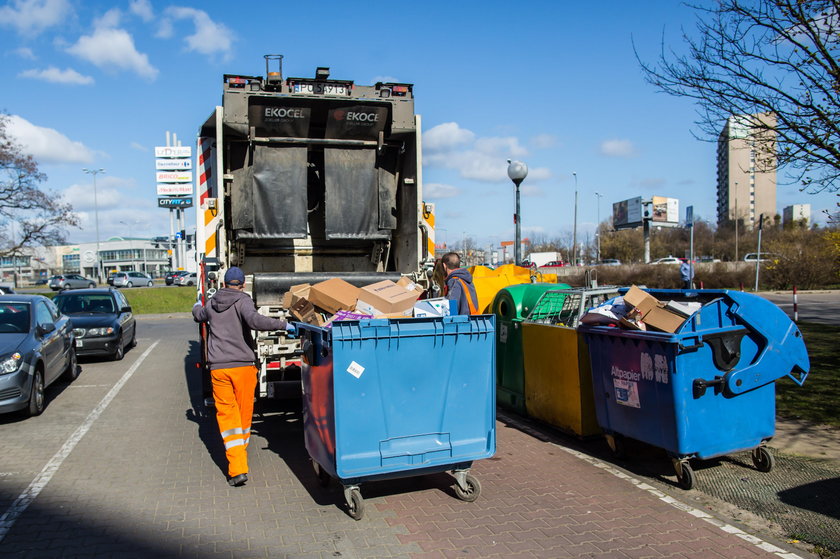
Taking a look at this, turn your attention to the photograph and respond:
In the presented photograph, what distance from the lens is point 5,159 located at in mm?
31281

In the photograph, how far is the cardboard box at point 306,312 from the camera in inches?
220

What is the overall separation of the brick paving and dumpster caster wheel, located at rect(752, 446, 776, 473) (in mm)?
1234

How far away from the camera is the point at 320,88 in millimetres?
7680

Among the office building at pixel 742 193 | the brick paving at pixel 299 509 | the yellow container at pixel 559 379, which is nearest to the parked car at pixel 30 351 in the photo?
the brick paving at pixel 299 509

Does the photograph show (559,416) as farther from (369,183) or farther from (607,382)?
(369,183)

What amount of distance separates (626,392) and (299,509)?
2.94 m

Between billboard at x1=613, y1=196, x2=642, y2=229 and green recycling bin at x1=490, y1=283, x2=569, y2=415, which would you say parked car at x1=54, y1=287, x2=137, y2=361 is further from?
billboard at x1=613, y1=196, x2=642, y2=229

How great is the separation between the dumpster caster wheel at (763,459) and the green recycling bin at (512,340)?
2.60m

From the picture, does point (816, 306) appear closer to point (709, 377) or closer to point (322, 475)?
point (709, 377)

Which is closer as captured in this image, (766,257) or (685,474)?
(685,474)

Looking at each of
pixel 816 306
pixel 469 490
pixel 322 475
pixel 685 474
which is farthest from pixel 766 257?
pixel 322 475

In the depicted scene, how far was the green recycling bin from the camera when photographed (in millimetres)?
7602

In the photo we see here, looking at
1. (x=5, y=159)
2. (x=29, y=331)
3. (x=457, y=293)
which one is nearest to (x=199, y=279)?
(x=29, y=331)

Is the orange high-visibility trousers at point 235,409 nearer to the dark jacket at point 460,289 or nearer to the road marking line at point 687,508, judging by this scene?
the dark jacket at point 460,289
